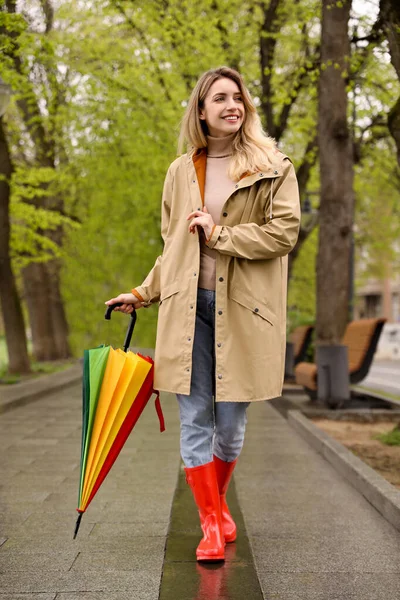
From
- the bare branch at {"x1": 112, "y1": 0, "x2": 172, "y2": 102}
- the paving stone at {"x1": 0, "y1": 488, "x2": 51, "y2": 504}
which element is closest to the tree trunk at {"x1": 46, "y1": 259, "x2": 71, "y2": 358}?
the bare branch at {"x1": 112, "y1": 0, "x2": 172, "y2": 102}

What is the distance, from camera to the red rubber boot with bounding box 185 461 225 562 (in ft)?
13.1

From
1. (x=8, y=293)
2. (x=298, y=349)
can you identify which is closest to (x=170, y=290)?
(x=8, y=293)

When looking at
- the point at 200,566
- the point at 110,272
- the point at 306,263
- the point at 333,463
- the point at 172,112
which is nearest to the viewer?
the point at 200,566

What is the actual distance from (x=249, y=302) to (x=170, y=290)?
378 mm

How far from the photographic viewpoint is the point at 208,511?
13.2 ft

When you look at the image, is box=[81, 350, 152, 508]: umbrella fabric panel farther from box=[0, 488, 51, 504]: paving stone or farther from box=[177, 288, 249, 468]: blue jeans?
box=[0, 488, 51, 504]: paving stone

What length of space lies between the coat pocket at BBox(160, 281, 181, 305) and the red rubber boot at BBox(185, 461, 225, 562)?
2.63ft

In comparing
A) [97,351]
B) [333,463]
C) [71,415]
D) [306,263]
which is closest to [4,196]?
[71,415]

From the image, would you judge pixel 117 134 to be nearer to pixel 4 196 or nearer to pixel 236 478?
pixel 4 196

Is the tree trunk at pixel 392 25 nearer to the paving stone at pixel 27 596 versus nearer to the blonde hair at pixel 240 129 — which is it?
the blonde hair at pixel 240 129

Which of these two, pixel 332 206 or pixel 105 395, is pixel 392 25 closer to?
pixel 332 206

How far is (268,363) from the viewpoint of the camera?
13.3 ft

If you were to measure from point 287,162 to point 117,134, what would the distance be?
16.5m

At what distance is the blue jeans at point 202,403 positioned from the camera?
13.3ft
